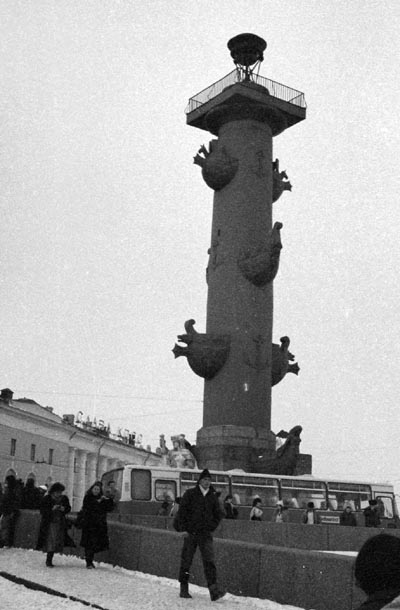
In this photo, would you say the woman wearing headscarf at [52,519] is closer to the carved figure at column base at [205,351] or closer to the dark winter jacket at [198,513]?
the dark winter jacket at [198,513]

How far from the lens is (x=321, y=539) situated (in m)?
15.8

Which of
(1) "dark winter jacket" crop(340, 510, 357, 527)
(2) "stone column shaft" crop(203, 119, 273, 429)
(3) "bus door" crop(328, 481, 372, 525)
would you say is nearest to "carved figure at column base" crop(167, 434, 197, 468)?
(2) "stone column shaft" crop(203, 119, 273, 429)

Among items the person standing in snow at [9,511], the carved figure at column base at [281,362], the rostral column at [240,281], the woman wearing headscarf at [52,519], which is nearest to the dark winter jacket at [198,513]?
the woman wearing headscarf at [52,519]

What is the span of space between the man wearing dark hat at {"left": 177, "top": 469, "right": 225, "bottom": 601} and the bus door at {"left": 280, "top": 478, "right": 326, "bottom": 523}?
13.7 meters

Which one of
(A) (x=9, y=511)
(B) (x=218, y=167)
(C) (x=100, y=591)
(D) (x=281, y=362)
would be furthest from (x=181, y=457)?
(C) (x=100, y=591)

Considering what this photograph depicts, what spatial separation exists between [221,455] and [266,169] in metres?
9.10

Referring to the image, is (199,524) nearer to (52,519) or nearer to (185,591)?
(185,591)

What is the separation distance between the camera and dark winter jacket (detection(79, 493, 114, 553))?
1253cm

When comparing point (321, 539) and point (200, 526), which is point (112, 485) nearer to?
point (321, 539)

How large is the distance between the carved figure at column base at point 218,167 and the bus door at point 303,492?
9518 millimetres

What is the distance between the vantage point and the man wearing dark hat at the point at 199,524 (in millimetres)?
9844

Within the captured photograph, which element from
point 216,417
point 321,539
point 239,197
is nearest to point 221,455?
point 216,417

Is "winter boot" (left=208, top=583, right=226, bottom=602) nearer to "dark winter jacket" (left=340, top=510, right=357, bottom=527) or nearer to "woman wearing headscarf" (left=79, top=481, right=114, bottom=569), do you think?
"woman wearing headscarf" (left=79, top=481, right=114, bottom=569)

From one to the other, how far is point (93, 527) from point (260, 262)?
15.3m
